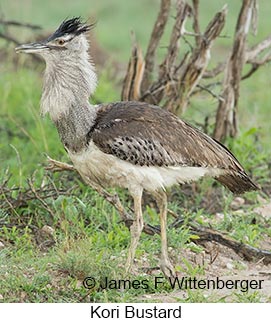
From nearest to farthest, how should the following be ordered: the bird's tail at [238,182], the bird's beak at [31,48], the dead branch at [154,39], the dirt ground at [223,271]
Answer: the dirt ground at [223,271] < the bird's beak at [31,48] < the bird's tail at [238,182] < the dead branch at [154,39]

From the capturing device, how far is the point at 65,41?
4941 millimetres

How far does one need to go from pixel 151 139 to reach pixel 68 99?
48 cm

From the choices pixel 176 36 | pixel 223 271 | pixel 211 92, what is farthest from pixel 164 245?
pixel 176 36

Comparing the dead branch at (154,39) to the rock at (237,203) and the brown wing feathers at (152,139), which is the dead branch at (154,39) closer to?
the rock at (237,203)

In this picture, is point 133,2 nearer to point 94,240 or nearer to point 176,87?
point 176,87

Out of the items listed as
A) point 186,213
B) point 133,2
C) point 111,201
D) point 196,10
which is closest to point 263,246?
point 186,213

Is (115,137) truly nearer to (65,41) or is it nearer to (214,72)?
(65,41)

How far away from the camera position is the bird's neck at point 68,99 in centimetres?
492

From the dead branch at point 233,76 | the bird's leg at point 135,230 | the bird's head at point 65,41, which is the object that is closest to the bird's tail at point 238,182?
the bird's leg at point 135,230

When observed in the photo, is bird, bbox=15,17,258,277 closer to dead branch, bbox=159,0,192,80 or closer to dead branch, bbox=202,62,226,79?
dead branch, bbox=159,0,192,80

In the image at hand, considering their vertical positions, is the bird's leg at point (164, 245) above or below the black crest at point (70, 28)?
below

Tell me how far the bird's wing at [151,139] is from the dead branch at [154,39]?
150 cm

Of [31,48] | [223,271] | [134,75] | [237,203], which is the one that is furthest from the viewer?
[134,75]

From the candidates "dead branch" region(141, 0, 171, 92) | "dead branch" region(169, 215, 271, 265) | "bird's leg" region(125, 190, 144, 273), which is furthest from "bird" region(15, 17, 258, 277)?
"dead branch" region(141, 0, 171, 92)
